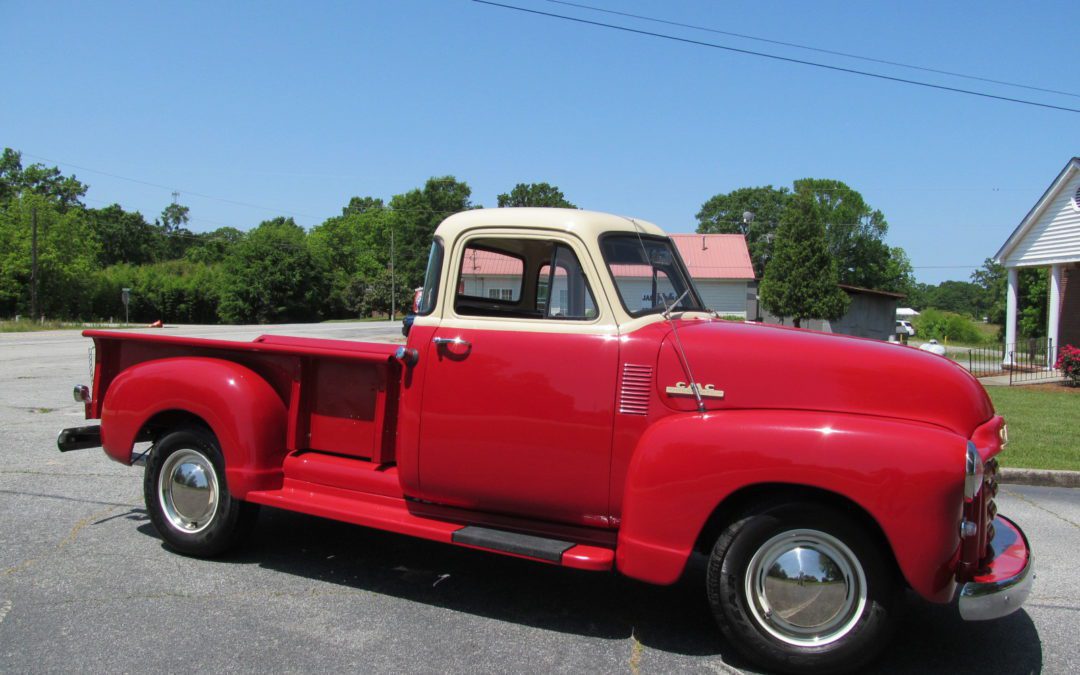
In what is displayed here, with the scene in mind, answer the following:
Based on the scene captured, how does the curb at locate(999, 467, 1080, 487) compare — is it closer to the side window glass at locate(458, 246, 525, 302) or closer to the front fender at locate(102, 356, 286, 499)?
the side window glass at locate(458, 246, 525, 302)

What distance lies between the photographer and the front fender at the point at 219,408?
4465 mm

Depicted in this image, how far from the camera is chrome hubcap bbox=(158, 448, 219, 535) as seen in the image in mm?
4723

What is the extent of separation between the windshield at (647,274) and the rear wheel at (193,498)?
261 cm

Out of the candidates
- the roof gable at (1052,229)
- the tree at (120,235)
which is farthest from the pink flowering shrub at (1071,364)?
the tree at (120,235)

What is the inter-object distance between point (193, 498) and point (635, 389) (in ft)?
9.52

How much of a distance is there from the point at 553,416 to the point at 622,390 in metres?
0.37

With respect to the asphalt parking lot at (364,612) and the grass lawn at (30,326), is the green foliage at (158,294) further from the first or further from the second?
the asphalt parking lot at (364,612)

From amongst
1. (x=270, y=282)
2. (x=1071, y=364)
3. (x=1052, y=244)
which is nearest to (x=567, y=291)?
(x=1071, y=364)

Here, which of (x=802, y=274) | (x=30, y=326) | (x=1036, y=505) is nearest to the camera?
(x=1036, y=505)

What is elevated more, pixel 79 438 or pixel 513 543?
pixel 79 438

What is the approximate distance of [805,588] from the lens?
3309 mm

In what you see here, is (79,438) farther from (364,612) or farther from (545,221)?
(545,221)

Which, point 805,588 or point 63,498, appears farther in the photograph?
point 63,498

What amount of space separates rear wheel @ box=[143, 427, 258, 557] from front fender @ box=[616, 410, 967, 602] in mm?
2479
